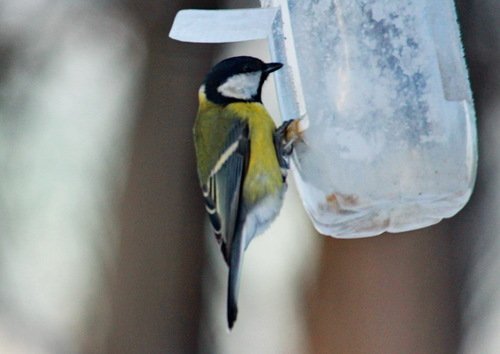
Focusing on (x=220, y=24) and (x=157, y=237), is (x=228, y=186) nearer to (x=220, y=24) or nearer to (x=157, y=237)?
(x=220, y=24)

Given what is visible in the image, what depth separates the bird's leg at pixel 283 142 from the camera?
1.80 m

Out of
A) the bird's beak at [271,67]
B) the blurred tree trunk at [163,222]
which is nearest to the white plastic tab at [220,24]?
the bird's beak at [271,67]

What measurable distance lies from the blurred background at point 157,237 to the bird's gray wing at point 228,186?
0.89 m

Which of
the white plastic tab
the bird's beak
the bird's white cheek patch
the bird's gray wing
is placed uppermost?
the white plastic tab

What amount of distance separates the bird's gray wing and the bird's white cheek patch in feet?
0.14

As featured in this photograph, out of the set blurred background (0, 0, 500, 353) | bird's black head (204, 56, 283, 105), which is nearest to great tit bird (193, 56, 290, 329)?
bird's black head (204, 56, 283, 105)

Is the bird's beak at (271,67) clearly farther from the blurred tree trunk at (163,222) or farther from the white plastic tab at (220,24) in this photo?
the blurred tree trunk at (163,222)

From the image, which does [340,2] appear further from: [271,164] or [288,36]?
[271,164]

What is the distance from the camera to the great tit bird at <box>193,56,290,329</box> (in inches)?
69.3

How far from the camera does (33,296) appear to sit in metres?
3.12

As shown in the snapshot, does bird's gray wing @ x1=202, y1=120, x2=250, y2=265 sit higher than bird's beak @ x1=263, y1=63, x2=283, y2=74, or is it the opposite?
bird's beak @ x1=263, y1=63, x2=283, y2=74

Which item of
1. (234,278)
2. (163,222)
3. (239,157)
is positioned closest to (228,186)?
(239,157)

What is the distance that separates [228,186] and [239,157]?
59 millimetres

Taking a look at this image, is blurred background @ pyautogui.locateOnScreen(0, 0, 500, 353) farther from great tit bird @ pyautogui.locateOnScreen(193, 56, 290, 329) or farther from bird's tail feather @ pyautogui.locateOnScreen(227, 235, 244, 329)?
bird's tail feather @ pyautogui.locateOnScreen(227, 235, 244, 329)
